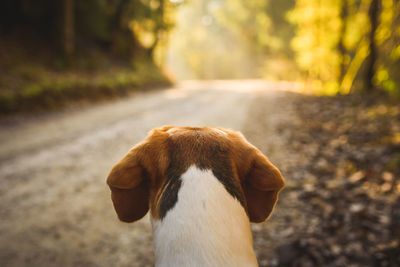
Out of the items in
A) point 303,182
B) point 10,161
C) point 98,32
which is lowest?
point 303,182

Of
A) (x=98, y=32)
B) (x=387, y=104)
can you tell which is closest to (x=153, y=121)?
(x=387, y=104)

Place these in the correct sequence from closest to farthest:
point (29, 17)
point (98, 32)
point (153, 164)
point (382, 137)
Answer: point (153, 164) → point (382, 137) → point (29, 17) → point (98, 32)

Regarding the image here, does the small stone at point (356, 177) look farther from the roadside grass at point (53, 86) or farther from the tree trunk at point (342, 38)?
the tree trunk at point (342, 38)

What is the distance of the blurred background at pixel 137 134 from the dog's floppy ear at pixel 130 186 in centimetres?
175

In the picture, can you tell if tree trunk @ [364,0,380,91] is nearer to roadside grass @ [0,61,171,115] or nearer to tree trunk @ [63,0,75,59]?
roadside grass @ [0,61,171,115]

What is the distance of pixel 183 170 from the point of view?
1.44 metres

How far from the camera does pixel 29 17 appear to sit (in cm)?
1385

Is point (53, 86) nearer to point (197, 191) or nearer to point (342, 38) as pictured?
point (197, 191)

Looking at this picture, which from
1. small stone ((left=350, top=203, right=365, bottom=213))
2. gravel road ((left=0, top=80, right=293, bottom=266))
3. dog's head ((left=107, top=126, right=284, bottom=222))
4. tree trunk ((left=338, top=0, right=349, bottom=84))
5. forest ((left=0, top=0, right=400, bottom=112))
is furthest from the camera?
tree trunk ((left=338, top=0, right=349, bottom=84))

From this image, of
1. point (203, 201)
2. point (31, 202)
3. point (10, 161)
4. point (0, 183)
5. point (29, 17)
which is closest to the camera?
point (203, 201)

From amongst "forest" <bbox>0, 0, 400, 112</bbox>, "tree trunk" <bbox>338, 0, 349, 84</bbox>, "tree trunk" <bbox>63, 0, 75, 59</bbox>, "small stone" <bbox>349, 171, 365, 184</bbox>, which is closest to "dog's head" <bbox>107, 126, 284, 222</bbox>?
"small stone" <bbox>349, 171, 365, 184</bbox>

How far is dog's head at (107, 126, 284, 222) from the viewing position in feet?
4.77

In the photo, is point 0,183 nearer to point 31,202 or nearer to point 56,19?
point 31,202

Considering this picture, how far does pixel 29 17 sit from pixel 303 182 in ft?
52.2
